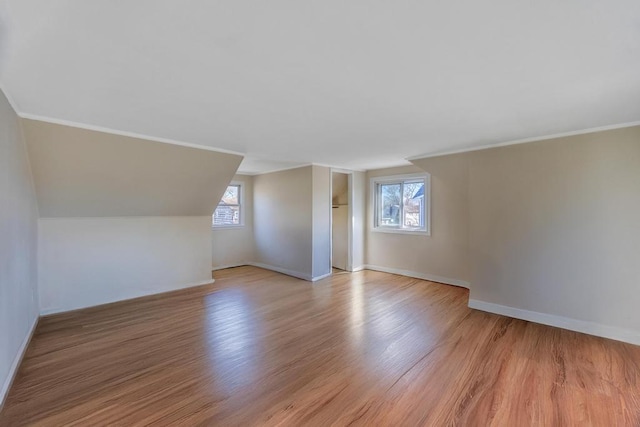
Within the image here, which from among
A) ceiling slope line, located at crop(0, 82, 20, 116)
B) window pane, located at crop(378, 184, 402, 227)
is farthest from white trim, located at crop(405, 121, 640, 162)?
ceiling slope line, located at crop(0, 82, 20, 116)

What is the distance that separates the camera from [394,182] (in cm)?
553

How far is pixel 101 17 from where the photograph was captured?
120cm

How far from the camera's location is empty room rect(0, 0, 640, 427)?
1.36 metres

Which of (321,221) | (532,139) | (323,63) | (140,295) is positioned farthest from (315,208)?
(323,63)

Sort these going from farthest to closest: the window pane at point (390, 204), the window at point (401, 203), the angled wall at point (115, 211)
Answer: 1. the window pane at point (390, 204)
2. the window at point (401, 203)
3. the angled wall at point (115, 211)

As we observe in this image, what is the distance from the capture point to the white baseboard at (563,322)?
2734 millimetres

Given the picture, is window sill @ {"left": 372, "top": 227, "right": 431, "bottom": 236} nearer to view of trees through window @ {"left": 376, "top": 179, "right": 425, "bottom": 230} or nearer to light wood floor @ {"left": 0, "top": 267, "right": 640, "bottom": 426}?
view of trees through window @ {"left": 376, "top": 179, "right": 425, "bottom": 230}

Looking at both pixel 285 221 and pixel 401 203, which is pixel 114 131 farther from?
pixel 401 203

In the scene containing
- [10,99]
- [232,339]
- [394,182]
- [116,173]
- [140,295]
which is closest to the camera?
[10,99]

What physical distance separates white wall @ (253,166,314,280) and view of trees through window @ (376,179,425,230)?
1.65 m

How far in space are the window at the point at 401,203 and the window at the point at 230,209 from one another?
303 centimetres

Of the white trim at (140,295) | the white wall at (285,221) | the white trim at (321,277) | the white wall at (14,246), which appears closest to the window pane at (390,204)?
the white trim at (321,277)

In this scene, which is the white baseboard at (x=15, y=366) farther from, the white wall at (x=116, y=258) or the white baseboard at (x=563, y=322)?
the white baseboard at (x=563, y=322)

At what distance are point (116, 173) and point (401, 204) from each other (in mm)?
4585
